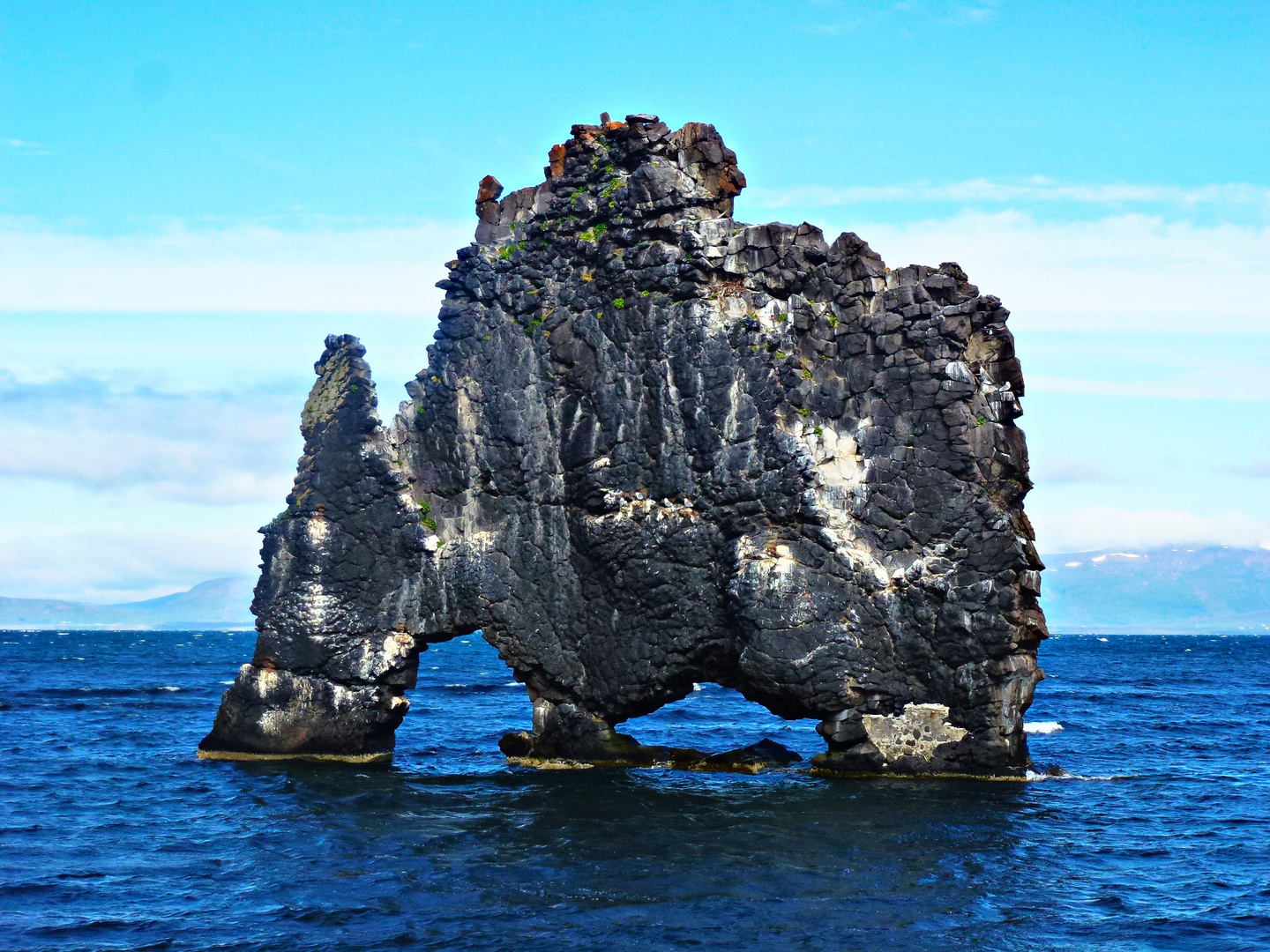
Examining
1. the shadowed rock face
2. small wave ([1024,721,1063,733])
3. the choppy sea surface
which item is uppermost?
the shadowed rock face

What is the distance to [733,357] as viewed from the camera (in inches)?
1357

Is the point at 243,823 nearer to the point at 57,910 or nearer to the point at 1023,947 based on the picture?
the point at 57,910

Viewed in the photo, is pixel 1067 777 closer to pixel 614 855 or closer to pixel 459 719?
pixel 614 855

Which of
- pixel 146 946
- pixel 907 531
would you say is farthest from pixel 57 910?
pixel 907 531

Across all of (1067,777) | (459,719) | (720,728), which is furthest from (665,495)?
(459,719)

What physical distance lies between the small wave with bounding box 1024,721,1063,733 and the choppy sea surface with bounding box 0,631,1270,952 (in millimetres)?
5531

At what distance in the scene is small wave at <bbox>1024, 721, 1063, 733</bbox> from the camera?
169 feet

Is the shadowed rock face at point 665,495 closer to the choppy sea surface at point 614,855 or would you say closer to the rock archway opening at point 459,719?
the choppy sea surface at point 614,855

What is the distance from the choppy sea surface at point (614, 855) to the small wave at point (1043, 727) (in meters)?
5.53

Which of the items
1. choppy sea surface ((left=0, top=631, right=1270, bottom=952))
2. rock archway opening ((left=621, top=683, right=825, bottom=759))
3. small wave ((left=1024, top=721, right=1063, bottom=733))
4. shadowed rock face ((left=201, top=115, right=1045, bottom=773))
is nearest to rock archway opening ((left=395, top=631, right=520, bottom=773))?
choppy sea surface ((left=0, top=631, right=1270, bottom=952))

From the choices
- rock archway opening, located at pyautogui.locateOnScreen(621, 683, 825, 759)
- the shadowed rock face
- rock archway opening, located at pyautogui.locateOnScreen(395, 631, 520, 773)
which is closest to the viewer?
the shadowed rock face

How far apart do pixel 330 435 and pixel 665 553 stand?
10106mm

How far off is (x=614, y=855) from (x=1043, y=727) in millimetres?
30408

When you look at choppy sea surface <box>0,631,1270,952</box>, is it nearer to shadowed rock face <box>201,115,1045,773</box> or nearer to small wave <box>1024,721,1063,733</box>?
shadowed rock face <box>201,115,1045,773</box>
